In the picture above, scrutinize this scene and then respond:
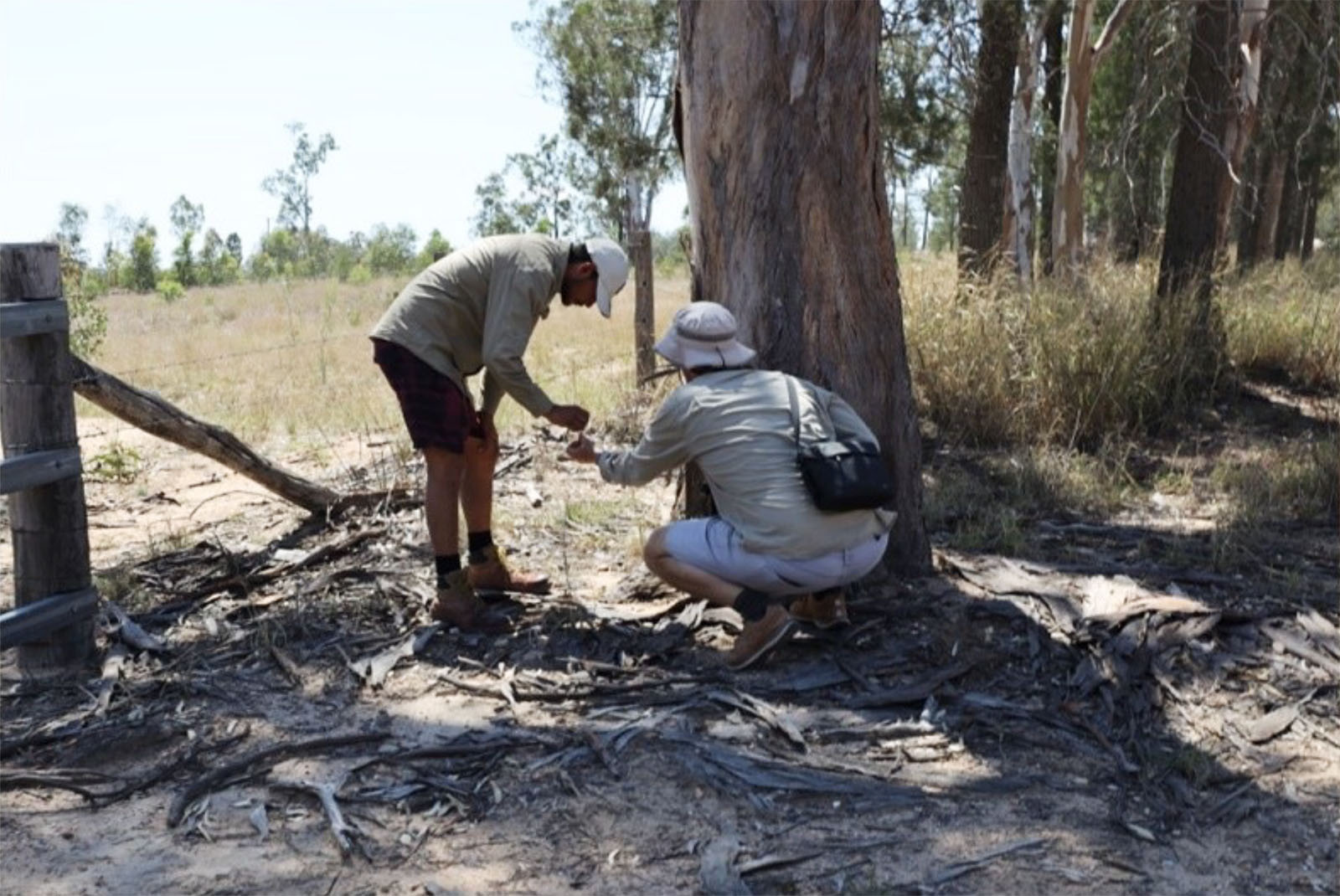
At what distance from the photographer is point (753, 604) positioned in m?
5.15

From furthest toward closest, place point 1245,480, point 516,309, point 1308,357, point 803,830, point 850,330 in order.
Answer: point 1308,357 → point 1245,480 → point 850,330 → point 516,309 → point 803,830

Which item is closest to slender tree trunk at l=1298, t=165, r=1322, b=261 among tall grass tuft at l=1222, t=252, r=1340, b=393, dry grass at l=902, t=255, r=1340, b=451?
tall grass tuft at l=1222, t=252, r=1340, b=393

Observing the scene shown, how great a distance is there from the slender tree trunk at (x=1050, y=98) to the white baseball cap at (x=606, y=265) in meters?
11.1

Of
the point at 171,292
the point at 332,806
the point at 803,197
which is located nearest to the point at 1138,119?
the point at 803,197

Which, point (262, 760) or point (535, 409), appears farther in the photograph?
point (535, 409)

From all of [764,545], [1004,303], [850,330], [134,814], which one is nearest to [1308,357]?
[1004,303]

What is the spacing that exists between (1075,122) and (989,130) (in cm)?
340

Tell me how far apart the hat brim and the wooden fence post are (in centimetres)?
225

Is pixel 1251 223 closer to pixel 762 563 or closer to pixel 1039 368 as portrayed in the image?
pixel 1039 368

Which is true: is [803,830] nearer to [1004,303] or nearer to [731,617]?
[731,617]

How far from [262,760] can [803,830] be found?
1.72 meters

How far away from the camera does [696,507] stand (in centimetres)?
620

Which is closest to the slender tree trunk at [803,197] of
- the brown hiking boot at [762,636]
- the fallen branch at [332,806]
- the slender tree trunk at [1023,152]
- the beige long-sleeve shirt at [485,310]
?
the beige long-sleeve shirt at [485,310]

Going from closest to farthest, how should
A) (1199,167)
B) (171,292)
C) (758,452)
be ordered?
(758,452), (1199,167), (171,292)
